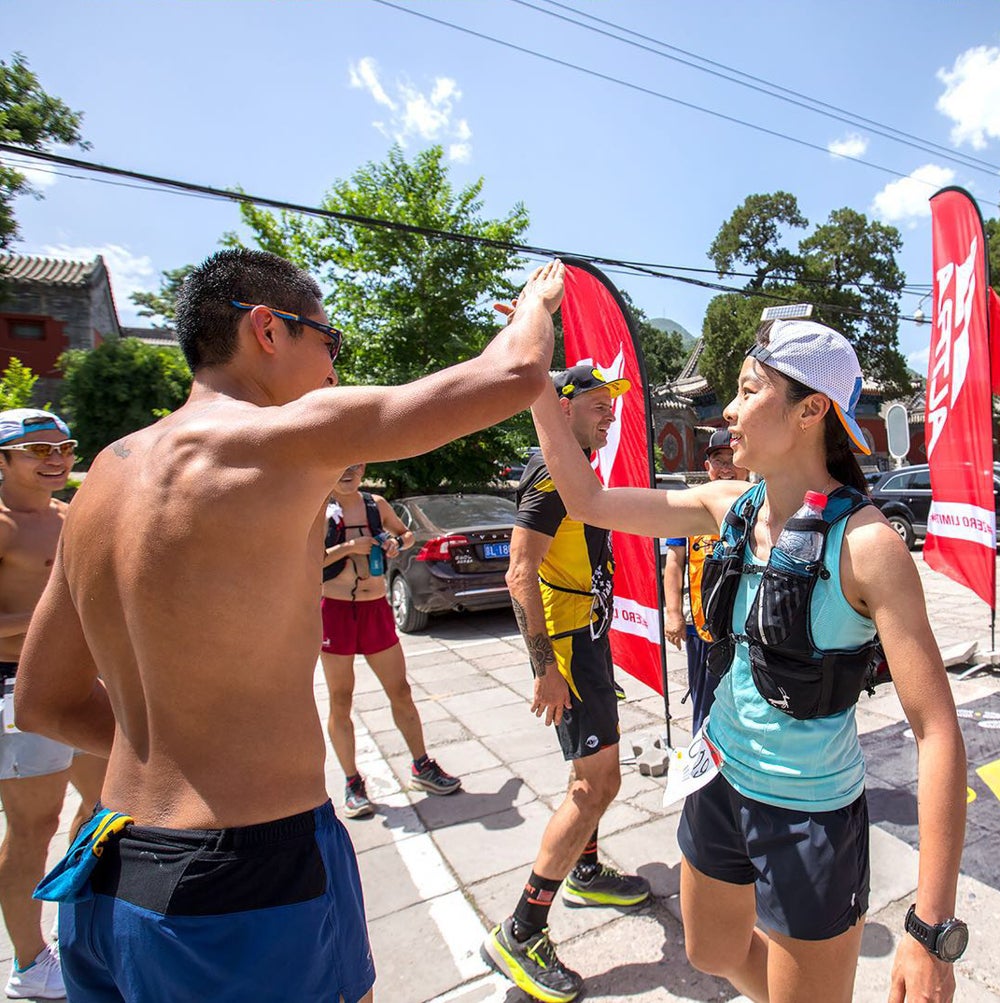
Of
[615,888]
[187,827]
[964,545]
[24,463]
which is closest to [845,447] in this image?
[187,827]

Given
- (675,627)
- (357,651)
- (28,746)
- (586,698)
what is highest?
(586,698)

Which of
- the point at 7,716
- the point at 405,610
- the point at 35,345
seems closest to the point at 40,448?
the point at 7,716

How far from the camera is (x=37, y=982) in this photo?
7.64 ft

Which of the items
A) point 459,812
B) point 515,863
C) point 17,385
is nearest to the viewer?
point 515,863

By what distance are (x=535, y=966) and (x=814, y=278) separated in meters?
25.8

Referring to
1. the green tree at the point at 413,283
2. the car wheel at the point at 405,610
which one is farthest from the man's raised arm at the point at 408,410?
the green tree at the point at 413,283

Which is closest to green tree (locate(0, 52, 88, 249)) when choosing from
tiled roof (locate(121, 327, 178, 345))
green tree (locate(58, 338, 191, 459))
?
green tree (locate(58, 338, 191, 459))

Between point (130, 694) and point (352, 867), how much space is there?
0.57 m

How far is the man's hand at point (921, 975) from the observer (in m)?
1.24

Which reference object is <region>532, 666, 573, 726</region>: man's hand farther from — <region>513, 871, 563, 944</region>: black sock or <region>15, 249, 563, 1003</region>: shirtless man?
<region>15, 249, 563, 1003</region>: shirtless man

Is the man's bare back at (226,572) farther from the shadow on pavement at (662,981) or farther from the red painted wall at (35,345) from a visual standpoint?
the red painted wall at (35,345)

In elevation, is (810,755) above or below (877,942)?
above

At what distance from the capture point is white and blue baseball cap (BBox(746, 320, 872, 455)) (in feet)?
5.24

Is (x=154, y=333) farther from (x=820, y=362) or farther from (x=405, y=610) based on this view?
(x=820, y=362)
